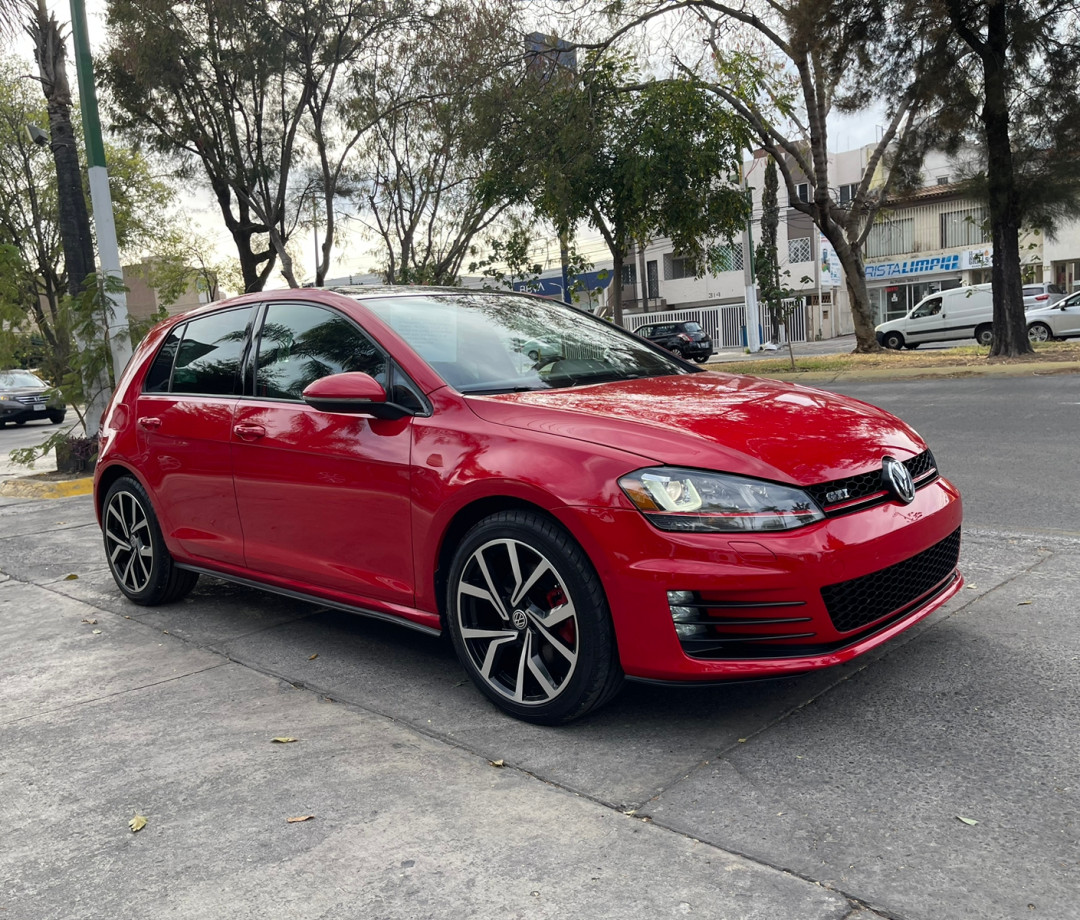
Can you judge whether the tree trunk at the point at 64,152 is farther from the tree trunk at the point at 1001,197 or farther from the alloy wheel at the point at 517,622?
the tree trunk at the point at 1001,197

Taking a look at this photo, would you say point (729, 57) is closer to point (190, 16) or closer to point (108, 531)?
point (190, 16)

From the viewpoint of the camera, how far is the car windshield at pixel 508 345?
3949 mm

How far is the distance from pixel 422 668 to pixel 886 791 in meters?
1.96

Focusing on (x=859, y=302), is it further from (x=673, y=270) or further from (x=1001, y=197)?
(x=673, y=270)

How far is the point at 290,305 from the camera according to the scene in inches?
177

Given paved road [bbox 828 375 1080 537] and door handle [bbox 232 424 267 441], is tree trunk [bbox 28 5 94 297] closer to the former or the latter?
door handle [bbox 232 424 267 441]

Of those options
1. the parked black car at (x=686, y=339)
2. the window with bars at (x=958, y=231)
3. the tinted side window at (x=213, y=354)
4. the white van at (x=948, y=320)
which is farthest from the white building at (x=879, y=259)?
the tinted side window at (x=213, y=354)

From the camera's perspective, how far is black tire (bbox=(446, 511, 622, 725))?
3.18 meters

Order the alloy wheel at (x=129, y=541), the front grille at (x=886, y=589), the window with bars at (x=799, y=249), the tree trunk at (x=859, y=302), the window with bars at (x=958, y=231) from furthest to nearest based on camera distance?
1. the window with bars at (x=799, y=249)
2. the window with bars at (x=958, y=231)
3. the tree trunk at (x=859, y=302)
4. the alloy wheel at (x=129, y=541)
5. the front grille at (x=886, y=589)

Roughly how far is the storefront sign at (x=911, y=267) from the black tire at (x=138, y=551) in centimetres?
4693

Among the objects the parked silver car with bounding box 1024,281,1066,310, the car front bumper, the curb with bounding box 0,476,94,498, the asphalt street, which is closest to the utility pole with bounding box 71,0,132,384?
the curb with bounding box 0,476,94,498

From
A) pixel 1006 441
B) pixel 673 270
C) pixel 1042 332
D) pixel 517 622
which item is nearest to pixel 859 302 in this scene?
pixel 1042 332

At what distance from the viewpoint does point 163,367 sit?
5.18 metres

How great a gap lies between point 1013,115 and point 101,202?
50.7 feet
